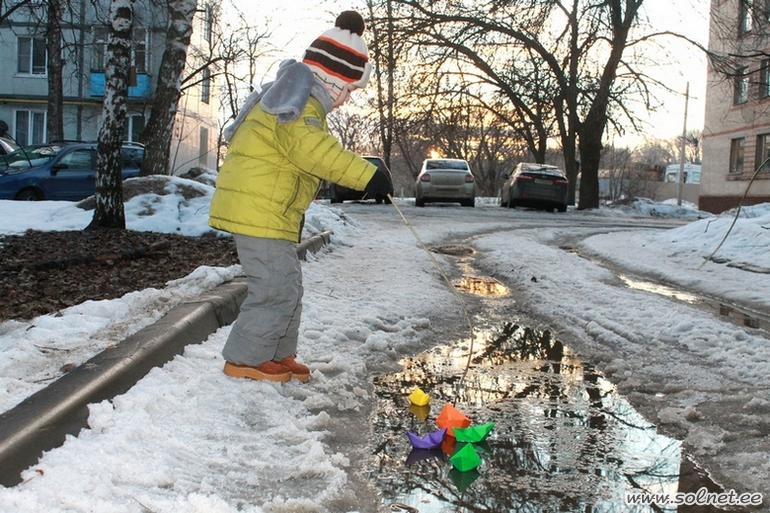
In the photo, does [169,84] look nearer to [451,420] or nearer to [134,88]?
[451,420]

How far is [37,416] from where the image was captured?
2369mm

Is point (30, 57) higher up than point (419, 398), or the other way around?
point (30, 57)

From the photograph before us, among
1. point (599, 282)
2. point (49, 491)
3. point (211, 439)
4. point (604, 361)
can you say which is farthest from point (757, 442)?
point (599, 282)

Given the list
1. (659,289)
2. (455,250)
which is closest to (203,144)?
(455,250)

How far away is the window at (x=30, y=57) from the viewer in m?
31.2

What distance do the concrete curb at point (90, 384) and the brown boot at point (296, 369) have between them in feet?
1.78

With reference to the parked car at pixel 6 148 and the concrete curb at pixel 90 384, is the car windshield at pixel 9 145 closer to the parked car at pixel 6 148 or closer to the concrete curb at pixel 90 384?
the parked car at pixel 6 148

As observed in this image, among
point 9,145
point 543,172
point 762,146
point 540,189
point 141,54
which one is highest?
point 141,54

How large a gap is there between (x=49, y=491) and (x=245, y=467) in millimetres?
660

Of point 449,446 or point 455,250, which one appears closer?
point 449,446

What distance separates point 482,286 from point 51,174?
11.7m

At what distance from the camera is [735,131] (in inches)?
1236

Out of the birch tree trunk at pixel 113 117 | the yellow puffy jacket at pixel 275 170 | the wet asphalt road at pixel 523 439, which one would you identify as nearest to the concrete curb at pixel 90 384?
the yellow puffy jacket at pixel 275 170

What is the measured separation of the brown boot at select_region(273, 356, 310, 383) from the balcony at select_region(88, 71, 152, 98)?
28.0 metres
